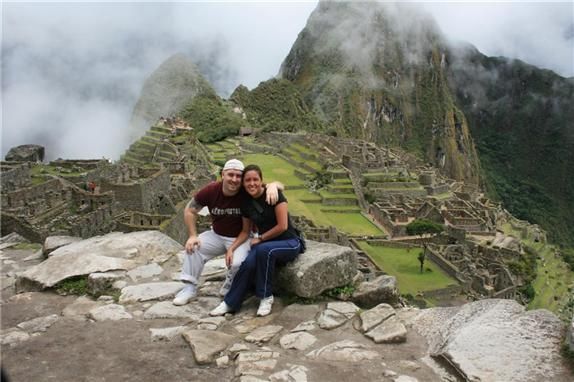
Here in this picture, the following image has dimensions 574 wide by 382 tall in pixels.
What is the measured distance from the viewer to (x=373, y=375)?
368 centimetres

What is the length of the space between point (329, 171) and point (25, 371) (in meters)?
35.6

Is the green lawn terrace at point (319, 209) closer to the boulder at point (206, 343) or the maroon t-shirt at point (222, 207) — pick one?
the maroon t-shirt at point (222, 207)

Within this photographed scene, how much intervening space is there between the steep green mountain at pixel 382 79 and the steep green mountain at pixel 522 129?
44.9 feet

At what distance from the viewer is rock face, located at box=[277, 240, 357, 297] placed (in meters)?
4.84

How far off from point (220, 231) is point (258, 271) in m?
0.77

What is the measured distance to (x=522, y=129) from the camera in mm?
164000

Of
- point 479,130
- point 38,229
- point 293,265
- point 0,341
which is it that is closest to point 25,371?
point 0,341

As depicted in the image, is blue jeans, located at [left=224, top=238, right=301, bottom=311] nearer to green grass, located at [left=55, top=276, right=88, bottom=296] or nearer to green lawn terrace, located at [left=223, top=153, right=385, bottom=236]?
green grass, located at [left=55, top=276, right=88, bottom=296]

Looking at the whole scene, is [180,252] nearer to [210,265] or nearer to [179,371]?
[210,265]

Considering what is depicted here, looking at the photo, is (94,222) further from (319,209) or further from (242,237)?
(319,209)

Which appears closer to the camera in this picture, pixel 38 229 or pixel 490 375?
pixel 490 375

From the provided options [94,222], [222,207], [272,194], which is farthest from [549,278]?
[272,194]

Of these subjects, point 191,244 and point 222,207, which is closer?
point 191,244

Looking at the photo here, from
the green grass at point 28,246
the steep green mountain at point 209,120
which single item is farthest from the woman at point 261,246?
the steep green mountain at point 209,120
